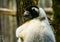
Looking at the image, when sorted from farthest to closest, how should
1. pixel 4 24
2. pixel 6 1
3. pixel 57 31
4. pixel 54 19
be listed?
pixel 6 1, pixel 4 24, pixel 54 19, pixel 57 31

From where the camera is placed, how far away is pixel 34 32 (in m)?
1.75

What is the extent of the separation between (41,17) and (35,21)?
6 cm

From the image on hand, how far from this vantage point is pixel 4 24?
13.2 feet

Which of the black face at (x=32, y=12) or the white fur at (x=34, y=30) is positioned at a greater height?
the black face at (x=32, y=12)

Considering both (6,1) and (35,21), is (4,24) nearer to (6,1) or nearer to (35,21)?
(6,1)

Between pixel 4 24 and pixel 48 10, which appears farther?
pixel 48 10

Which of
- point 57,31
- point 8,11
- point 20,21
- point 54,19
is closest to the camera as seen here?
point 20,21

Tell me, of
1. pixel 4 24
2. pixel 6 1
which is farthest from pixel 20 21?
pixel 6 1

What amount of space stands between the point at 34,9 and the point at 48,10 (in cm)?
259

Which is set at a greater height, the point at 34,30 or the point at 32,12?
the point at 32,12

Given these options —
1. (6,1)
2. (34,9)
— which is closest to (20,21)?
(34,9)

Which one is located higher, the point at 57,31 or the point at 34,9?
the point at 34,9

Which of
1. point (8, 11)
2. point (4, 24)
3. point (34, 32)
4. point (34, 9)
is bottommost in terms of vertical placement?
point (4, 24)

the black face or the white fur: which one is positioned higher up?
the black face
